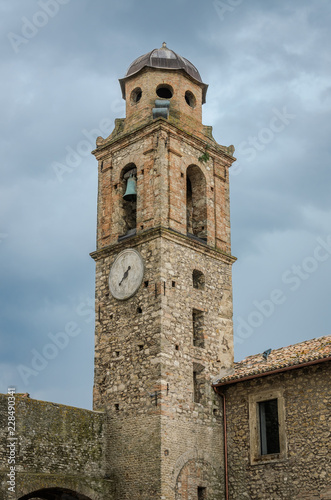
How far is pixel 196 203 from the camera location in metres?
20.9

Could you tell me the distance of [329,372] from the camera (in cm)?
1588

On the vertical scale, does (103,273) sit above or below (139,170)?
below

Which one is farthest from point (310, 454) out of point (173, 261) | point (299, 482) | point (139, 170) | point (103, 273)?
point (139, 170)

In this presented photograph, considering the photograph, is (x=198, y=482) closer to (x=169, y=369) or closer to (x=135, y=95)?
(x=169, y=369)

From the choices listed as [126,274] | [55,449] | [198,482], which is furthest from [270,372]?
[55,449]

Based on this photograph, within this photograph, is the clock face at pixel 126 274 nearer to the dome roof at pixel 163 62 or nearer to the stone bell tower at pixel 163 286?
the stone bell tower at pixel 163 286

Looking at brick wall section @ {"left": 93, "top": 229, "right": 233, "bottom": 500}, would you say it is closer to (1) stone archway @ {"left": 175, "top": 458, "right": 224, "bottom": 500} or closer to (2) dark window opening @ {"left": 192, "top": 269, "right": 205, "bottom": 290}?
(1) stone archway @ {"left": 175, "top": 458, "right": 224, "bottom": 500}

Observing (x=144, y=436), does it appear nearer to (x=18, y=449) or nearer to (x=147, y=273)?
(x=18, y=449)

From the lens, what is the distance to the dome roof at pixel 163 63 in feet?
70.9

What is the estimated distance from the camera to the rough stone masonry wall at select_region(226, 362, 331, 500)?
15523mm

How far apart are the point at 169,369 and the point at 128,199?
5.81 metres

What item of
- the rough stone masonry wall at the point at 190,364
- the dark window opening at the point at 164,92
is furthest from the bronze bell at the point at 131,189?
the dark window opening at the point at 164,92

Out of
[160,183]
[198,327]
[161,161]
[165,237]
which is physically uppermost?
[161,161]

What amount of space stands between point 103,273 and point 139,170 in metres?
3.27
